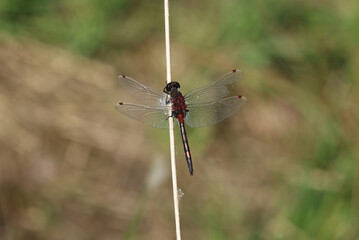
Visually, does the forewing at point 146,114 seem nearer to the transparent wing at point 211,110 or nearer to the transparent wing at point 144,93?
the transparent wing at point 144,93

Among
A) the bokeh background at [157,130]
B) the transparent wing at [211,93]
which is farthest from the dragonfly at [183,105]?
the bokeh background at [157,130]

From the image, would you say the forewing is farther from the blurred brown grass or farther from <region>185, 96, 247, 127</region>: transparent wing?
the blurred brown grass

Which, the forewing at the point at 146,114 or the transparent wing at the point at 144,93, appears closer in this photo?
the forewing at the point at 146,114

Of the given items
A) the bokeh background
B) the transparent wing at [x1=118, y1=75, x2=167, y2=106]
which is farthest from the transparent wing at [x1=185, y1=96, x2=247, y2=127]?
the bokeh background

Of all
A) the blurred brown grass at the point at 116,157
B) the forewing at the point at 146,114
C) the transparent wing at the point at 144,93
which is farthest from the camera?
the blurred brown grass at the point at 116,157

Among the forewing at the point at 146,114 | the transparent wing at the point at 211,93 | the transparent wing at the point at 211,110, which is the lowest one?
the forewing at the point at 146,114

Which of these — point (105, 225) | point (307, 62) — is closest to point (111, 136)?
point (105, 225)

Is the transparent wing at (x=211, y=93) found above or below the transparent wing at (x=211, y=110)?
above

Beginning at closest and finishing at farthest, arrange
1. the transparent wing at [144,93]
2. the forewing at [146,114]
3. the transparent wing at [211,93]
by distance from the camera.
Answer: the forewing at [146,114] < the transparent wing at [144,93] < the transparent wing at [211,93]
